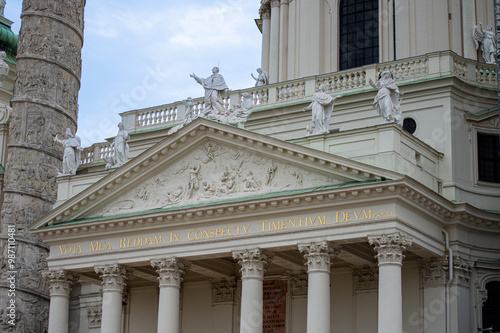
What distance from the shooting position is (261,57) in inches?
1699

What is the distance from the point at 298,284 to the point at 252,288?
3412mm

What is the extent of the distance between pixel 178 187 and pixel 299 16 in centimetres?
1314

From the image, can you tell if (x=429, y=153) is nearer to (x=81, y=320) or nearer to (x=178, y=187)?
(x=178, y=187)

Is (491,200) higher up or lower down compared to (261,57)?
lower down

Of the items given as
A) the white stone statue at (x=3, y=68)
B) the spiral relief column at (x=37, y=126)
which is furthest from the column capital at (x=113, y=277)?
the white stone statue at (x=3, y=68)

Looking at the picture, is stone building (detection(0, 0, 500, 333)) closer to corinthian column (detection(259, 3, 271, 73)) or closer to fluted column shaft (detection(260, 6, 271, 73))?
fluted column shaft (detection(260, 6, 271, 73))

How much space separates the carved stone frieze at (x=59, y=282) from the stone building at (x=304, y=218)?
9 centimetres

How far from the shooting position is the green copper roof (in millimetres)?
46938

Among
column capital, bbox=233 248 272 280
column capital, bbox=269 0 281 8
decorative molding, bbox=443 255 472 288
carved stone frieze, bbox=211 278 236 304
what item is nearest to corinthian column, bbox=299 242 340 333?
column capital, bbox=233 248 272 280

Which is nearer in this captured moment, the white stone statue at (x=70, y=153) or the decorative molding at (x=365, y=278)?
the decorative molding at (x=365, y=278)

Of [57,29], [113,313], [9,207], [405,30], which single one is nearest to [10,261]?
[9,207]

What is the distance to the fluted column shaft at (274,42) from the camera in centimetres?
4141

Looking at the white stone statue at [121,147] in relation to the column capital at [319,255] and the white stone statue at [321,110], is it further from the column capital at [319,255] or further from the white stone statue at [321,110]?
the column capital at [319,255]

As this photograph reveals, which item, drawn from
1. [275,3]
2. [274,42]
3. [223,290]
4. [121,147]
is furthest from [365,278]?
[275,3]
